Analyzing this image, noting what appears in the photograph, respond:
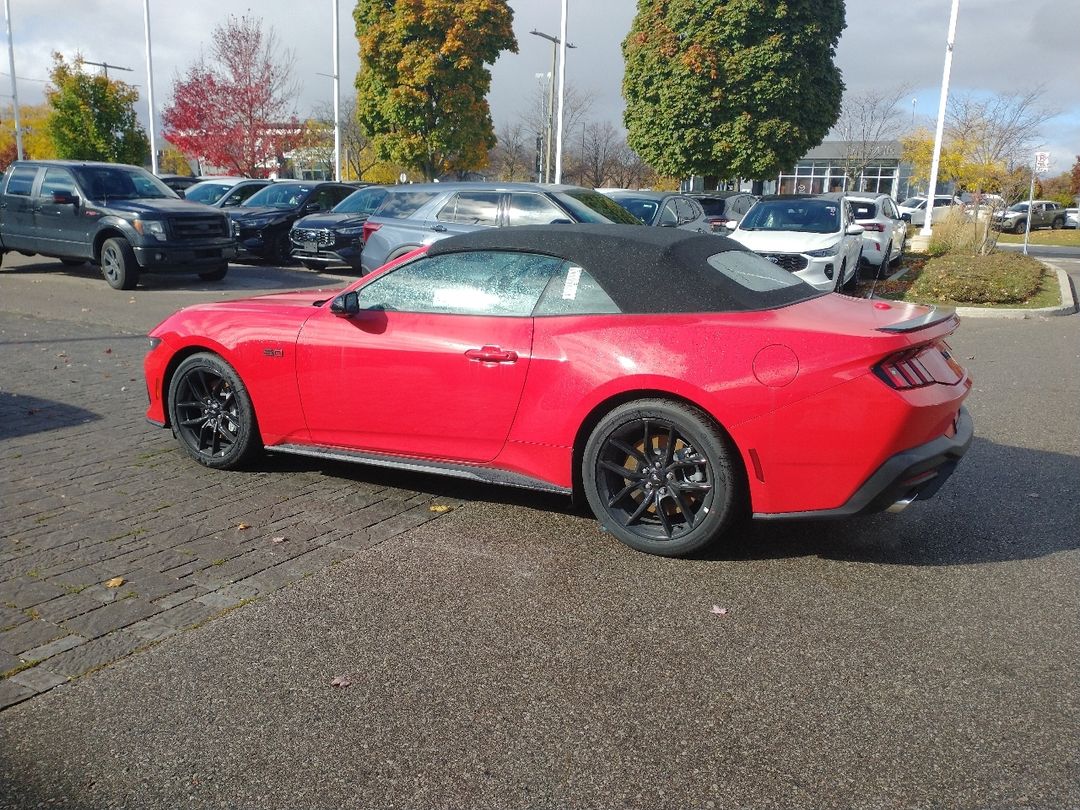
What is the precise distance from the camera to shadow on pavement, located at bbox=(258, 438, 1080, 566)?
15.3ft

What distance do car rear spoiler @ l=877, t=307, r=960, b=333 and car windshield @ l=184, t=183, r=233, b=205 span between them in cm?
2130

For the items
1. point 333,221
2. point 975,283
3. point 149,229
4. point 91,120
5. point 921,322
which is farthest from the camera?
point 91,120

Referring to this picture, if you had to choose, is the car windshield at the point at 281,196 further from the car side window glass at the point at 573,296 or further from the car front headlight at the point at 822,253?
the car side window glass at the point at 573,296

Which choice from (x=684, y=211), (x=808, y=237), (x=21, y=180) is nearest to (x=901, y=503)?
(x=808, y=237)

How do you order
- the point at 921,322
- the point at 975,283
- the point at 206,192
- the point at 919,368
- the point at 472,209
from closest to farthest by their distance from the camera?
the point at 919,368, the point at 921,322, the point at 472,209, the point at 975,283, the point at 206,192

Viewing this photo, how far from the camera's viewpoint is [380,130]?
3716 cm

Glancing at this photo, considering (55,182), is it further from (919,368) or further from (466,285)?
(919,368)

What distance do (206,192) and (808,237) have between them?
15732 millimetres

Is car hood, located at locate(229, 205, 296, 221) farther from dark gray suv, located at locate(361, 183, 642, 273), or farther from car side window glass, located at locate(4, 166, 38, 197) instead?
dark gray suv, located at locate(361, 183, 642, 273)

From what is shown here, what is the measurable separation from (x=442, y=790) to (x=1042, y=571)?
3113 millimetres

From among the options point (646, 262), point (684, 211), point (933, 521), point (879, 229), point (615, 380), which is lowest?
point (933, 521)

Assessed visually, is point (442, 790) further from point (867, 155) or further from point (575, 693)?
point (867, 155)

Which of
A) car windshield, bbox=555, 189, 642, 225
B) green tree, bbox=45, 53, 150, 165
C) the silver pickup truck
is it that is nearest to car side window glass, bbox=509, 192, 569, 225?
car windshield, bbox=555, 189, 642, 225

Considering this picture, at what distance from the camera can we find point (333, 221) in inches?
684
